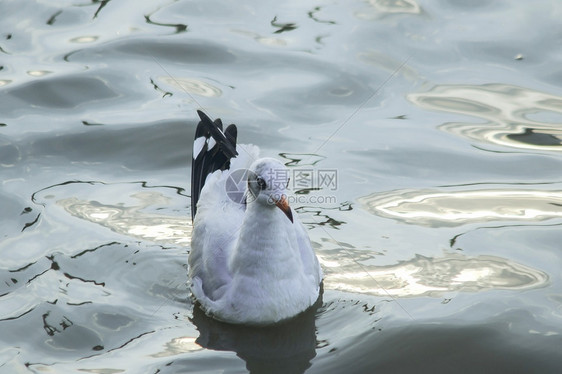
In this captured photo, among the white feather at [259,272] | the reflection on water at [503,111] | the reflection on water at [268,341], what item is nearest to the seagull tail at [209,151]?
the white feather at [259,272]

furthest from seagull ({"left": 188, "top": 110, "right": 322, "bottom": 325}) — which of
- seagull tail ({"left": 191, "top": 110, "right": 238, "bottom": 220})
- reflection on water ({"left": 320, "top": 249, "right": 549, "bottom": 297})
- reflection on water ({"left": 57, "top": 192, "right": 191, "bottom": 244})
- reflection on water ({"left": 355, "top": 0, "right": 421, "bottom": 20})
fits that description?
reflection on water ({"left": 355, "top": 0, "right": 421, "bottom": 20})

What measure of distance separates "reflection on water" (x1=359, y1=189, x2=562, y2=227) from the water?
0.02 meters

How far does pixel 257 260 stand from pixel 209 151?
1.68m

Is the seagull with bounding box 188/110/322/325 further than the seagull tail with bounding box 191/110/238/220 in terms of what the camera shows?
No

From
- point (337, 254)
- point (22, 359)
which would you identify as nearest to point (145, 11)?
point (337, 254)

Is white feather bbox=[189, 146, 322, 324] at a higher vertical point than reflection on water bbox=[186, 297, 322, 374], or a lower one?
higher

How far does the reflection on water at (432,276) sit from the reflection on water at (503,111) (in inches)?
86.1

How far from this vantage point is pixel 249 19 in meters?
10.8

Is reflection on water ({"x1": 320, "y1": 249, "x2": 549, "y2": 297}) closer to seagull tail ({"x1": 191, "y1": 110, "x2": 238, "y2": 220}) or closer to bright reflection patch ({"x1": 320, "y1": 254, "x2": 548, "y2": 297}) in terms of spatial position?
bright reflection patch ({"x1": 320, "y1": 254, "x2": 548, "y2": 297})

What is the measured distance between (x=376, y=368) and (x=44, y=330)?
2.14 m

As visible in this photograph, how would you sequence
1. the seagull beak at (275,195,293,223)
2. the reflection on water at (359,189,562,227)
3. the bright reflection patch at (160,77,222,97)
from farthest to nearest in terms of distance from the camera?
the bright reflection patch at (160,77,222,97), the reflection on water at (359,189,562,227), the seagull beak at (275,195,293,223)

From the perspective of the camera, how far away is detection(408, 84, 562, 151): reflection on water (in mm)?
8312

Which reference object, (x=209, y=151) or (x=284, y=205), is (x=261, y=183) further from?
(x=209, y=151)

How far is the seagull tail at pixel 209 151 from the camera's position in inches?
268
